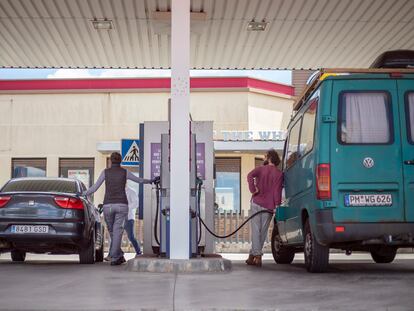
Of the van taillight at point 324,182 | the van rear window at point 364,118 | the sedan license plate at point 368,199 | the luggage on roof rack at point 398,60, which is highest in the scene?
the luggage on roof rack at point 398,60

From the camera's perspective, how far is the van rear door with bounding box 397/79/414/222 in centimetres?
852

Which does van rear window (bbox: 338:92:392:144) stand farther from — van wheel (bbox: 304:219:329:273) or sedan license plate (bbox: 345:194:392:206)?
van wheel (bbox: 304:219:329:273)

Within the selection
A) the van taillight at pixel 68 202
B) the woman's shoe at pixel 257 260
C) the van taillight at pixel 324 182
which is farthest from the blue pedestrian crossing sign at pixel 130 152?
the van taillight at pixel 324 182

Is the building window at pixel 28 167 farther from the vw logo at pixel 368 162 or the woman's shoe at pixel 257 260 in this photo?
the vw logo at pixel 368 162

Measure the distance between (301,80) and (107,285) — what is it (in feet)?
92.7

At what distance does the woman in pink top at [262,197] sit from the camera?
11125mm

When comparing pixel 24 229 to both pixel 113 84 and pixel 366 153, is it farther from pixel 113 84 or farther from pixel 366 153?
pixel 113 84

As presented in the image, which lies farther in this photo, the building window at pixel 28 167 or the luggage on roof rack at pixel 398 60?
the building window at pixel 28 167

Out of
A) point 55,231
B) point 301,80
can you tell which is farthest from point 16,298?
point 301,80

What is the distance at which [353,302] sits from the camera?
625 centimetres

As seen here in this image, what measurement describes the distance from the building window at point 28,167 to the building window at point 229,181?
6842 millimetres

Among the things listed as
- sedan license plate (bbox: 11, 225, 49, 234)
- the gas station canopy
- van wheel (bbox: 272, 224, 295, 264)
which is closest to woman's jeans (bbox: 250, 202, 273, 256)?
van wheel (bbox: 272, 224, 295, 264)

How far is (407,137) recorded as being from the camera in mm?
8695

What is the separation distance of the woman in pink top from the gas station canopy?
2.95 metres
